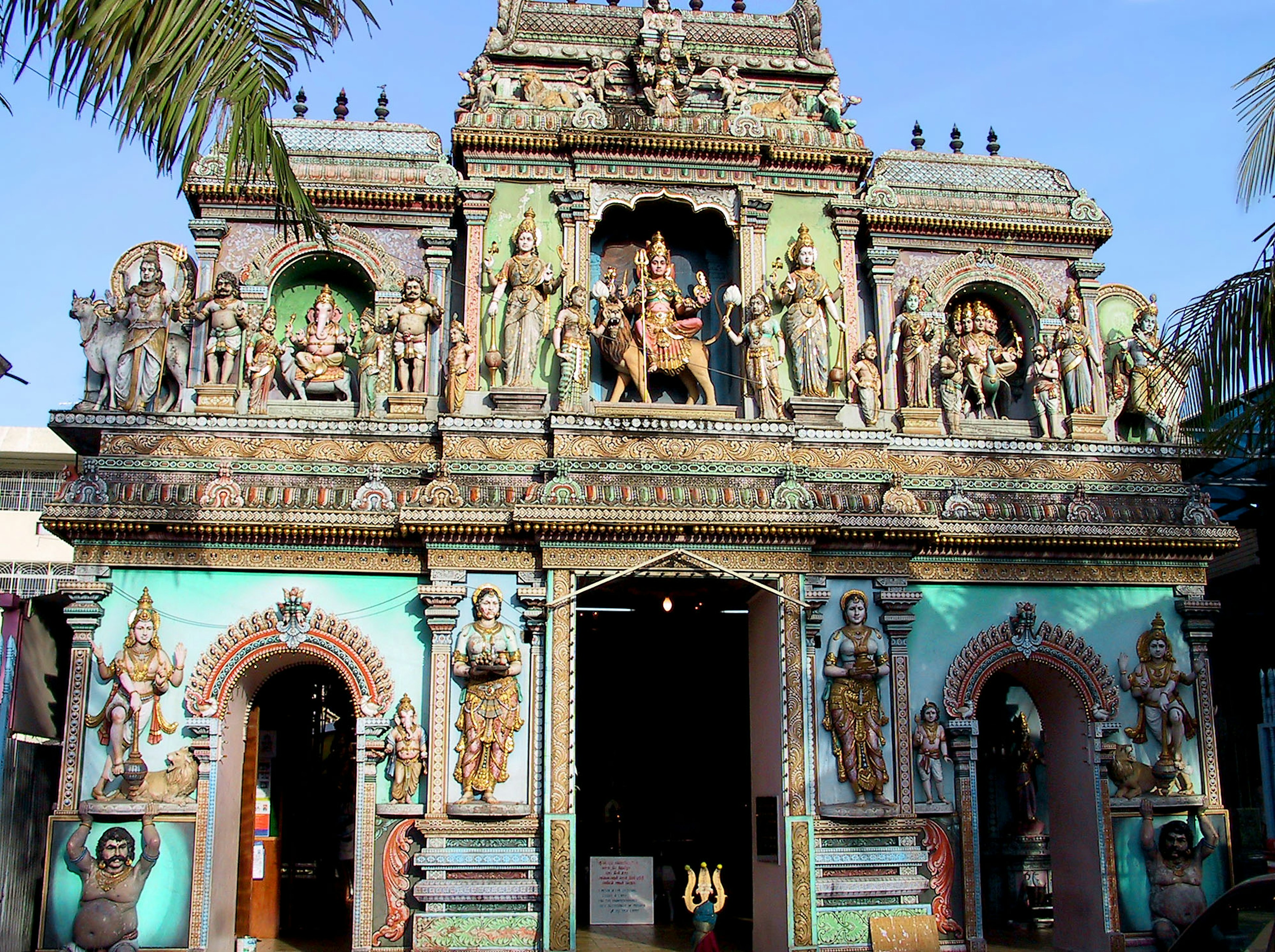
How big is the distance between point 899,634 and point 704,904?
499 cm

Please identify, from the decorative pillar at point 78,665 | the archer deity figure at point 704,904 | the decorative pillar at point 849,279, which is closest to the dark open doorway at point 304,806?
the decorative pillar at point 78,665

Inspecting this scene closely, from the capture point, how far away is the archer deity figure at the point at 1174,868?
17.0 metres

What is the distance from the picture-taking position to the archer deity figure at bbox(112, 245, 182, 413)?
18.0m

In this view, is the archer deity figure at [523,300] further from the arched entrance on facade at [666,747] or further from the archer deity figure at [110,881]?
the archer deity figure at [110,881]

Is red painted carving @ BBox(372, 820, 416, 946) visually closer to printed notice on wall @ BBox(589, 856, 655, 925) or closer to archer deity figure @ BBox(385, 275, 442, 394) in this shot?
printed notice on wall @ BBox(589, 856, 655, 925)

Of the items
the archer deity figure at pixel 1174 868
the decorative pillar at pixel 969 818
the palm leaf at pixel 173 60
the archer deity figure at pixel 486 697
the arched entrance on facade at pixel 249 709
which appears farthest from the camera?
the archer deity figure at pixel 1174 868

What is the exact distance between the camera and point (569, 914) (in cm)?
1546

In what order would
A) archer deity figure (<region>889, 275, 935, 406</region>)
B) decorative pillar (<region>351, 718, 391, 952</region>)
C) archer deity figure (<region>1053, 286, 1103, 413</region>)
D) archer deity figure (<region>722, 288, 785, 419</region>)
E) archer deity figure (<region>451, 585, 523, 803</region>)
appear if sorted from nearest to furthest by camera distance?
decorative pillar (<region>351, 718, 391, 952</region>)
archer deity figure (<region>451, 585, 523, 803</region>)
archer deity figure (<region>722, 288, 785, 419</region>)
archer deity figure (<region>889, 275, 935, 406</region>)
archer deity figure (<region>1053, 286, 1103, 413</region>)

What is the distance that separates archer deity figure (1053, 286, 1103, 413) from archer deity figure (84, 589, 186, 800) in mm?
13835

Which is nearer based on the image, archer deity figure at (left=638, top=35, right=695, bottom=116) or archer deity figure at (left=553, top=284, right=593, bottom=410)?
archer deity figure at (left=553, top=284, right=593, bottom=410)

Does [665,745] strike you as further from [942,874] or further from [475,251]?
[475,251]

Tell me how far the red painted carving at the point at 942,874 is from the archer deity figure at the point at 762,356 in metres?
6.30

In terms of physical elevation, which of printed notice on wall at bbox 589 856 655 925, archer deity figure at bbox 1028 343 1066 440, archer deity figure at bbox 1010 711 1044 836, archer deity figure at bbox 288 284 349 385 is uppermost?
archer deity figure at bbox 288 284 349 385

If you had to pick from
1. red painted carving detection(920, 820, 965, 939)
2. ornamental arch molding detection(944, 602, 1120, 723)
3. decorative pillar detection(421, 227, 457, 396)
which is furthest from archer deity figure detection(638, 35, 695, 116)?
red painted carving detection(920, 820, 965, 939)
